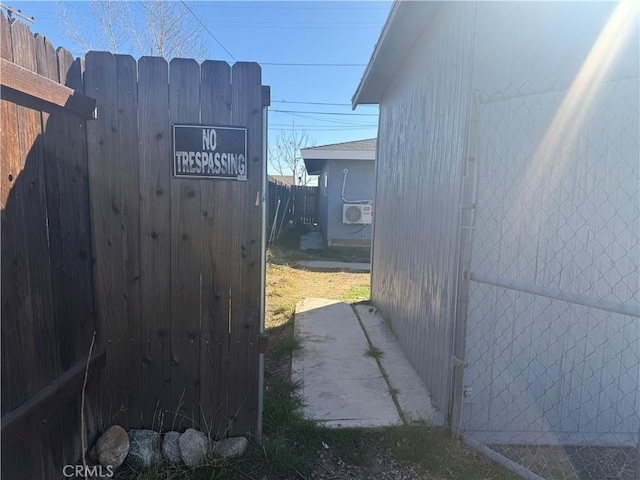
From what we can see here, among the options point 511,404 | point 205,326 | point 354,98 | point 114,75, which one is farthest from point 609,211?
point 354,98

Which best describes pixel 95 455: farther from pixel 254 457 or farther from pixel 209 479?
pixel 254 457

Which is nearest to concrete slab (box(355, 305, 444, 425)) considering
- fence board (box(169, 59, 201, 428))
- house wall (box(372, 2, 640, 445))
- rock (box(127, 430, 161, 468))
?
house wall (box(372, 2, 640, 445))

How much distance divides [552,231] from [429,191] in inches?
41.7

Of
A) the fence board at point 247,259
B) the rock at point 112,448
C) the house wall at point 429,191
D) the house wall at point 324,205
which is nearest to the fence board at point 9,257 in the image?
the rock at point 112,448

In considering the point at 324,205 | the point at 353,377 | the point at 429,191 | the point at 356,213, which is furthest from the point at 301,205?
the point at 353,377

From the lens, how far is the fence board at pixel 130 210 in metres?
2.15

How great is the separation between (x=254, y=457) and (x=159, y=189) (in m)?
1.57

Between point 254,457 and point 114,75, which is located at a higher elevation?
point 114,75

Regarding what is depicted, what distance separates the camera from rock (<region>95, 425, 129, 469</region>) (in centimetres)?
215

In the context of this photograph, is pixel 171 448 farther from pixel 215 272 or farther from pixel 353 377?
pixel 353 377

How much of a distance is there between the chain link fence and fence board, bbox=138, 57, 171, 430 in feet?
5.69

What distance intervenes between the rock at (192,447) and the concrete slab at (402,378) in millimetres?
1302

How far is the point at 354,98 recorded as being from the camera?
20.7 feet
